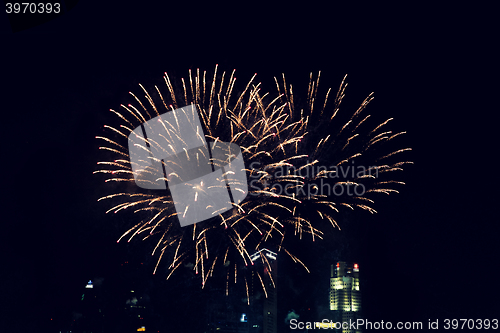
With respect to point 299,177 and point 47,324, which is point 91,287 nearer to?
point 47,324

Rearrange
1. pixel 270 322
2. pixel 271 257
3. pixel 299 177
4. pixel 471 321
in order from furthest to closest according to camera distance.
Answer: pixel 270 322, pixel 471 321, pixel 271 257, pixel 299 177

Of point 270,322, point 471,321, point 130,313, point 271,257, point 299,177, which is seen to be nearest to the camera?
point 299,177

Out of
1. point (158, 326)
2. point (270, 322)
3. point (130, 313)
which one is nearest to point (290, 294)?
point (270, 322)

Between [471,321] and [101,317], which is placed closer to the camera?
[471,321]

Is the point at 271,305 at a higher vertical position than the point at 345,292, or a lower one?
lower

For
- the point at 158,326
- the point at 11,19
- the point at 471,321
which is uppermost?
the point at 11,19

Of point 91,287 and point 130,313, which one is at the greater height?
point 91,287

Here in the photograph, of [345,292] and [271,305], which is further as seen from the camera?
[271,305]
